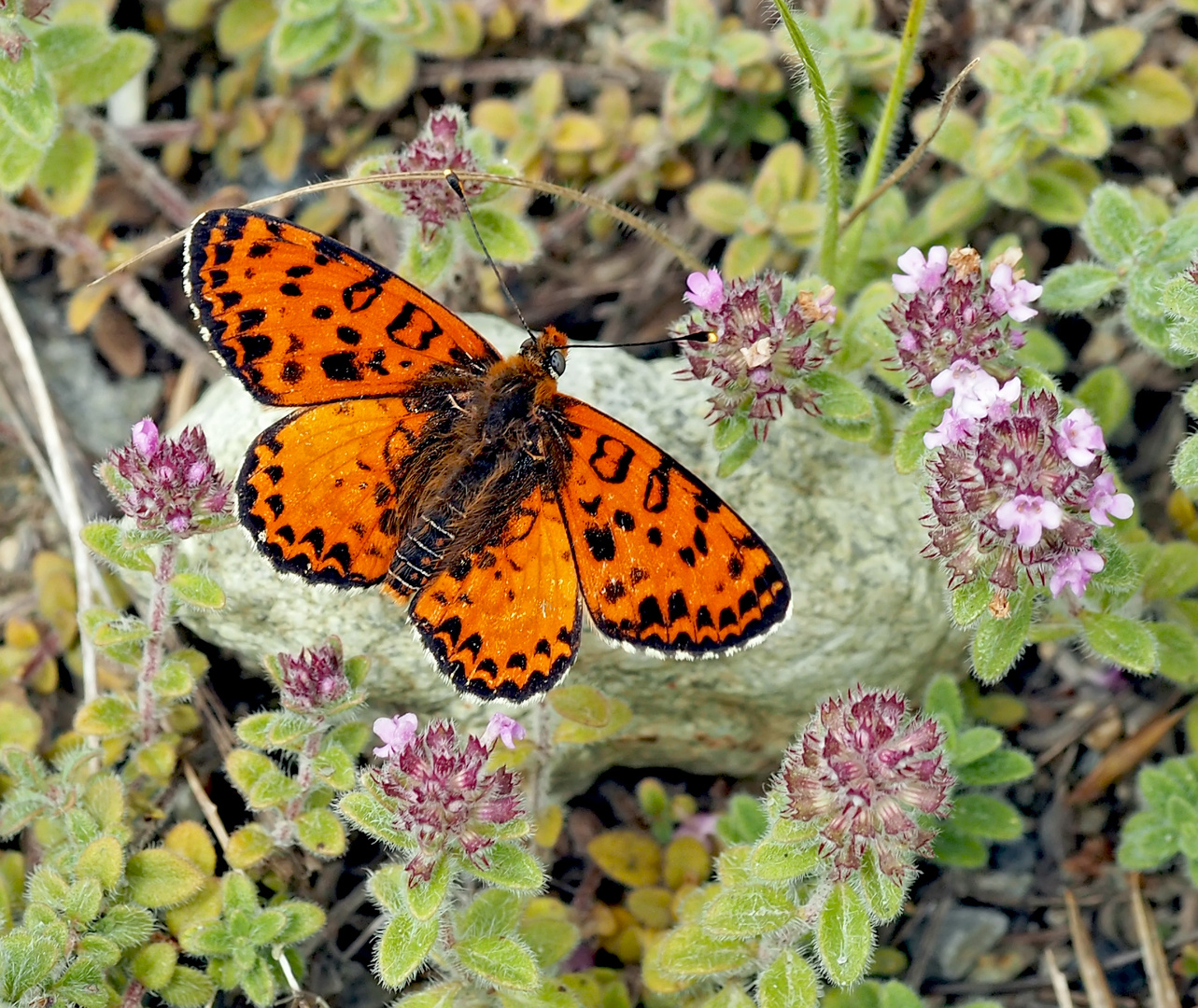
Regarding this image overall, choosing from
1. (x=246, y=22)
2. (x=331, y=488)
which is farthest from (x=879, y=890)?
(x=246, y=22)

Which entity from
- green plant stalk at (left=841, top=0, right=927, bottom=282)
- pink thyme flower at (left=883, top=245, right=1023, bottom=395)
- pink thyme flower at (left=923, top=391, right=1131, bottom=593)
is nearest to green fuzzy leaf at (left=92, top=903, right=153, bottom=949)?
pink thyme flower at (left=923, top=391, right=1131, bottom=593)

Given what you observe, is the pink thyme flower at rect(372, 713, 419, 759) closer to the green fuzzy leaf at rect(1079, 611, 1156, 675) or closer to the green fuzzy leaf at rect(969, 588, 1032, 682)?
the green fuzzy leaf at rect(969, 588, 1032, 682)

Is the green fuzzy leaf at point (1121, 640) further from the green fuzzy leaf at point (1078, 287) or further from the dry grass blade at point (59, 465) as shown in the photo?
the dry grass blade at point (59, 465)

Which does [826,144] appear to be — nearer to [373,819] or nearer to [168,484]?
[168,484]

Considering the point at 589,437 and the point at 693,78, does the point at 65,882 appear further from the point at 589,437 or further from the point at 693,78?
the point at 693,78

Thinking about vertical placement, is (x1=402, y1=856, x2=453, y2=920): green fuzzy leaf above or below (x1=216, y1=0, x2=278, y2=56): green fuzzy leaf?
below

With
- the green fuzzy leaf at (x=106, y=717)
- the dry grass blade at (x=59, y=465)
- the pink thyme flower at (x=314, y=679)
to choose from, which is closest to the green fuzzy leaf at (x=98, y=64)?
the dry grass blade at (x=59, y=465)
